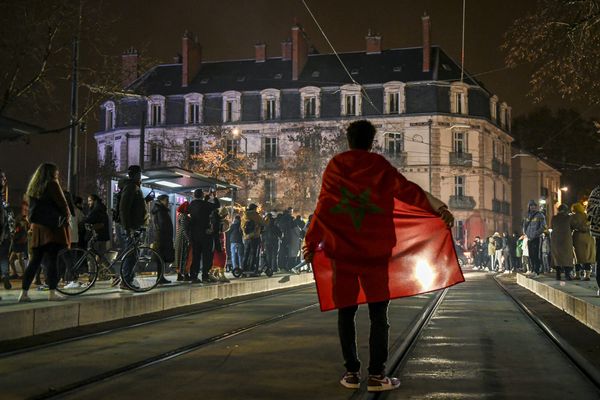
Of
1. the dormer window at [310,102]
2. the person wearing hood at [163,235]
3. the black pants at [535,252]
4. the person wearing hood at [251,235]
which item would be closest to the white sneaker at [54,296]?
the person wearing hood at [163,235]

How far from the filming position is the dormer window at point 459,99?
72.8m

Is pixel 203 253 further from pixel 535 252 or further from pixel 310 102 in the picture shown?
pixel 310 102

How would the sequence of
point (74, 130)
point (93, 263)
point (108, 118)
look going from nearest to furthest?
point (93, 263)
point (74, 130)
point (108, 118)

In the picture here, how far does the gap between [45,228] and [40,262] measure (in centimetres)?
51

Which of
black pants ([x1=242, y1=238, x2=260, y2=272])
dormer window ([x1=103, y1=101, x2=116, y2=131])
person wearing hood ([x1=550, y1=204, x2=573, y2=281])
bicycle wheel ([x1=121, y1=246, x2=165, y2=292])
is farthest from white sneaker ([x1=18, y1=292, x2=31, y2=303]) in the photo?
dormer window ([x1=103, y1=101, x2=116, y2=131])

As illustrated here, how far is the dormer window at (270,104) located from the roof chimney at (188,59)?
28.3 feet

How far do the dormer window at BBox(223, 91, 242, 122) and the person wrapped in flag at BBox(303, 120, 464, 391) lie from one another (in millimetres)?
70635

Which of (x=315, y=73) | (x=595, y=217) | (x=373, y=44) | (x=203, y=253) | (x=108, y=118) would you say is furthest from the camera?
(x=108, y=118)

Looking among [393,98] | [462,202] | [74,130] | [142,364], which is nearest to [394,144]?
[393,98]

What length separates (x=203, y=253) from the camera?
632 inches

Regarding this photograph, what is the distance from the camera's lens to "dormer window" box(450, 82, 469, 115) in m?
72.8

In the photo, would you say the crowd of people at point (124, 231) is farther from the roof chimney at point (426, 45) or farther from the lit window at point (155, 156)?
the lit window at point (155, 156)

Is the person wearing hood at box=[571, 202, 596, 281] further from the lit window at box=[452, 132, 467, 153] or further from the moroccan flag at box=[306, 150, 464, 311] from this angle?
the lit window at box=[452, 132, 467, 153]

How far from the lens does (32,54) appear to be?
22.2 metres
